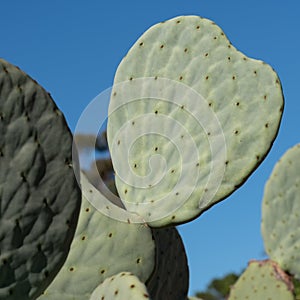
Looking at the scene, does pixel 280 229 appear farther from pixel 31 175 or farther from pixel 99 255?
pixel 31 175

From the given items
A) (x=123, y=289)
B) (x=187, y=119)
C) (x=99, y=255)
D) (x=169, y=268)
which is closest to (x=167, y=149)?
(x=187, y=119)

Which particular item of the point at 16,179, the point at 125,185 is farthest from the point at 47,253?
the point at 125,185

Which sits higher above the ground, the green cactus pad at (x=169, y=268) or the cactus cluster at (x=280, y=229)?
the cactus cluster at (x=280, y=229)

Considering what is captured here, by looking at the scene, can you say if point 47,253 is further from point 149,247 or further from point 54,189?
point 149,247

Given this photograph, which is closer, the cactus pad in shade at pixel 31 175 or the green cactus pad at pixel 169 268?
the cactus pad in shade at pixel 31 175

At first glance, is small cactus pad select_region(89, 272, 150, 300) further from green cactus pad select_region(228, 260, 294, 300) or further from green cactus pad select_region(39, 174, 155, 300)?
green cactus pad select_region(228, 260, 294, 300)

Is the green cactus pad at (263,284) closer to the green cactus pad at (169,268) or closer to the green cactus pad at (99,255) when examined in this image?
the green cactus pad at (169,268)

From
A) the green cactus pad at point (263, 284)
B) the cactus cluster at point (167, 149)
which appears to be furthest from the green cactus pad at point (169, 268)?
the green cactus pad at point (263, 284)
